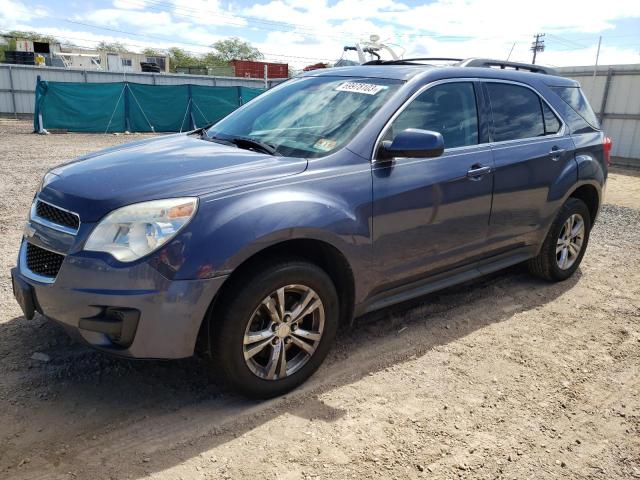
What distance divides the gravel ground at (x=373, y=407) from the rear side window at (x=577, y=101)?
1832 millimetres

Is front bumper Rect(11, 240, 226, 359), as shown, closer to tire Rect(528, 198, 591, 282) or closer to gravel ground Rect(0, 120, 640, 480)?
gravel ground Rect(0, 120, 640, 480)

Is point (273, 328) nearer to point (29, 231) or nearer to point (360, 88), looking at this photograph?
point (29, 231)

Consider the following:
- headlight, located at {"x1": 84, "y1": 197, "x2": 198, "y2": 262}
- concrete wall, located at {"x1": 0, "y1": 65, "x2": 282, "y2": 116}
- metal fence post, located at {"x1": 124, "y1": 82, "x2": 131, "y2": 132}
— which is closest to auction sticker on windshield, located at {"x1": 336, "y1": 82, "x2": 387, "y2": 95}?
headlight, located at {"x1": 84, "y1": 197, "x2": 198, "y2": 262}

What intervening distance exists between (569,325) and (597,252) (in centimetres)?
249

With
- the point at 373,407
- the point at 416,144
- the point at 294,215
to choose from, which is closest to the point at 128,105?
the point at 416,144

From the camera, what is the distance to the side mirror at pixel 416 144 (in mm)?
3113

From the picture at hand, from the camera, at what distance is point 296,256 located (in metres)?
2.95

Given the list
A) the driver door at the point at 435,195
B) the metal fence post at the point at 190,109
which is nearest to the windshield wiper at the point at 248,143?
the driver door at the point at 435,195

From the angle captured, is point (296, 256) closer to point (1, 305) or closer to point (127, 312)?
point (127, 312)

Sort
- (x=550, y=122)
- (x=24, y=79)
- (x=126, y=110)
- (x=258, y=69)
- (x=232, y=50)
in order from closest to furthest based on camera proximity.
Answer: (x=550, y=122)
(x=126, y=110)
(x=24, y=79)
(x=258, y=69)
(x=232, y=50)

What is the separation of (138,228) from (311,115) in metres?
1.51

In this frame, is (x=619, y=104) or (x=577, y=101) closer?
(x=577, y=101)

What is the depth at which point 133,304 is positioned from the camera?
247 cm

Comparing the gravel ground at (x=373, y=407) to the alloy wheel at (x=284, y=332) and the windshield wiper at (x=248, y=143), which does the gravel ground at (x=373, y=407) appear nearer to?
the alloy wheel at (x=284, y=332)
